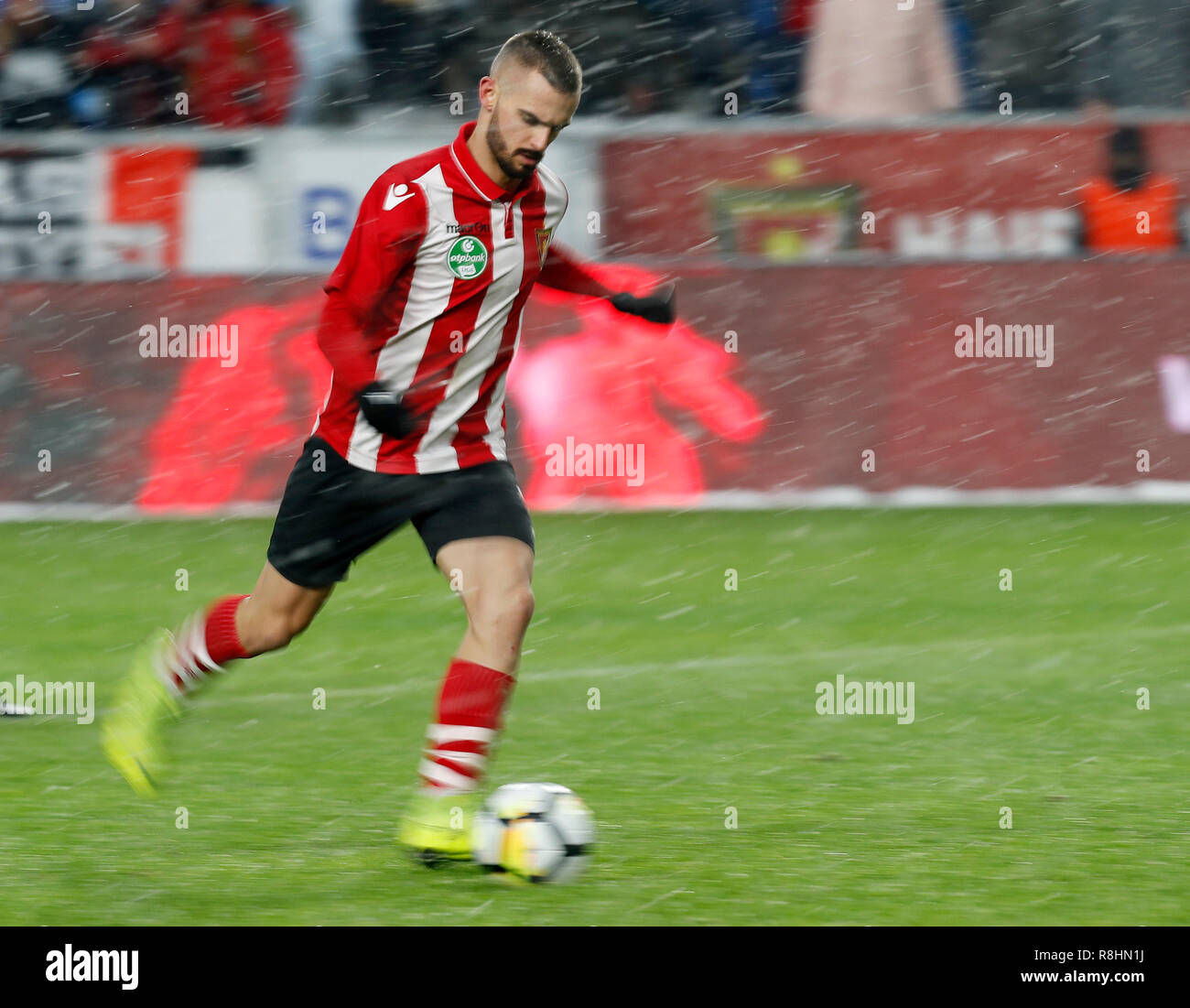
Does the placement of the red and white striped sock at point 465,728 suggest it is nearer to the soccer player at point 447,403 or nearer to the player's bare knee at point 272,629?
the soccer player at point 447,403

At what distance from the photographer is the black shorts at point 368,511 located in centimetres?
452

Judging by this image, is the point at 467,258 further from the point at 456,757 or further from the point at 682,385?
the point at 682,385

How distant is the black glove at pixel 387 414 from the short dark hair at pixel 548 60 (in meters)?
0.75

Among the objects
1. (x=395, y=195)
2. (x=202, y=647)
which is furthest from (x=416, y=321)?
(x=202, y=647)

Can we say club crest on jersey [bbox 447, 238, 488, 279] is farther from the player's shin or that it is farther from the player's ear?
the player's shin

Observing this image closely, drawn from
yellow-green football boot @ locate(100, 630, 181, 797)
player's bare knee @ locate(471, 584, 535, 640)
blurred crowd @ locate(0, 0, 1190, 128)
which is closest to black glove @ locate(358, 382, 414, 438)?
player's bare knee @ locate(471, 584, 535, 640)

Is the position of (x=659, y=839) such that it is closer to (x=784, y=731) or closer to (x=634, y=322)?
(x=784, y=731)

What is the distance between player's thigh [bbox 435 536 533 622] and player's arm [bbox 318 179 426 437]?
0.37m

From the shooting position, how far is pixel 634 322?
32.9 feet

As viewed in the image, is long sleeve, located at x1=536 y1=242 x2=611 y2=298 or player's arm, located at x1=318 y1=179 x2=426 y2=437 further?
long sleeve, located at x1=536 y1=242 x2=611 y2=298

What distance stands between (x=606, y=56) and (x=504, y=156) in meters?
7.21

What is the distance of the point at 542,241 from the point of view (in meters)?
4.69

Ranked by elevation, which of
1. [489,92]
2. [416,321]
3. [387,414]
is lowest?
[387,414]

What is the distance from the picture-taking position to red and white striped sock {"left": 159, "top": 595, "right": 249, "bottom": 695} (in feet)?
16.3
